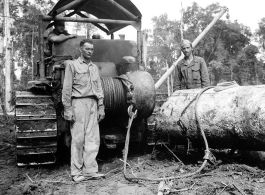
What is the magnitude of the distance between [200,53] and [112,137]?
3860 cm

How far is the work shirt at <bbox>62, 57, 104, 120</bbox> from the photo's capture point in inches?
181

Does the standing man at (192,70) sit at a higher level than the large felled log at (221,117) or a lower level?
higher

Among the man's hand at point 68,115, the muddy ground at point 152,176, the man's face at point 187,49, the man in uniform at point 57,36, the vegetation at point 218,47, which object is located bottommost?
the muddy ground at point 152,176

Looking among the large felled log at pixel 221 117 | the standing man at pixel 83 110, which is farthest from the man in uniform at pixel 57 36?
the large felled log at pixel 221 117

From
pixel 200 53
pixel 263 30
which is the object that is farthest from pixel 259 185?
pixel 263 30

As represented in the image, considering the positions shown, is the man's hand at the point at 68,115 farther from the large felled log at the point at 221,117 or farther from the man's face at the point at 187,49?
the man's face at the point at 187,49

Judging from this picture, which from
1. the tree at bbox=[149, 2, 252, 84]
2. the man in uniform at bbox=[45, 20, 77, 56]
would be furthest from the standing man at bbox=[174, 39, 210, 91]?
the tree at bbox=[149, 2, 252, 84]

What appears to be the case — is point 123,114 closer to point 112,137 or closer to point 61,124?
point 112,137

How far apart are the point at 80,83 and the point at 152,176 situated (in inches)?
72.8

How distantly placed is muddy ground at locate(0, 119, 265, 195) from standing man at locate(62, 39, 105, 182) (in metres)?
0.32

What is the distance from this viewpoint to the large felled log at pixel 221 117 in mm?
4016

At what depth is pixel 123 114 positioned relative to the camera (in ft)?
18.0

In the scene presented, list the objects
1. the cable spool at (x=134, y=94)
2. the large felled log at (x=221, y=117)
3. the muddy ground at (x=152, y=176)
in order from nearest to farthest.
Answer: the muddy ground at (x=152, y=176) < the large felled log at (x=221, y=117) < the cable spool at (x=134, y=94)

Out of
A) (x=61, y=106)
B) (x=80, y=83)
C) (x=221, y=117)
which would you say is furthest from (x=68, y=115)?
(x=221, y=117)
